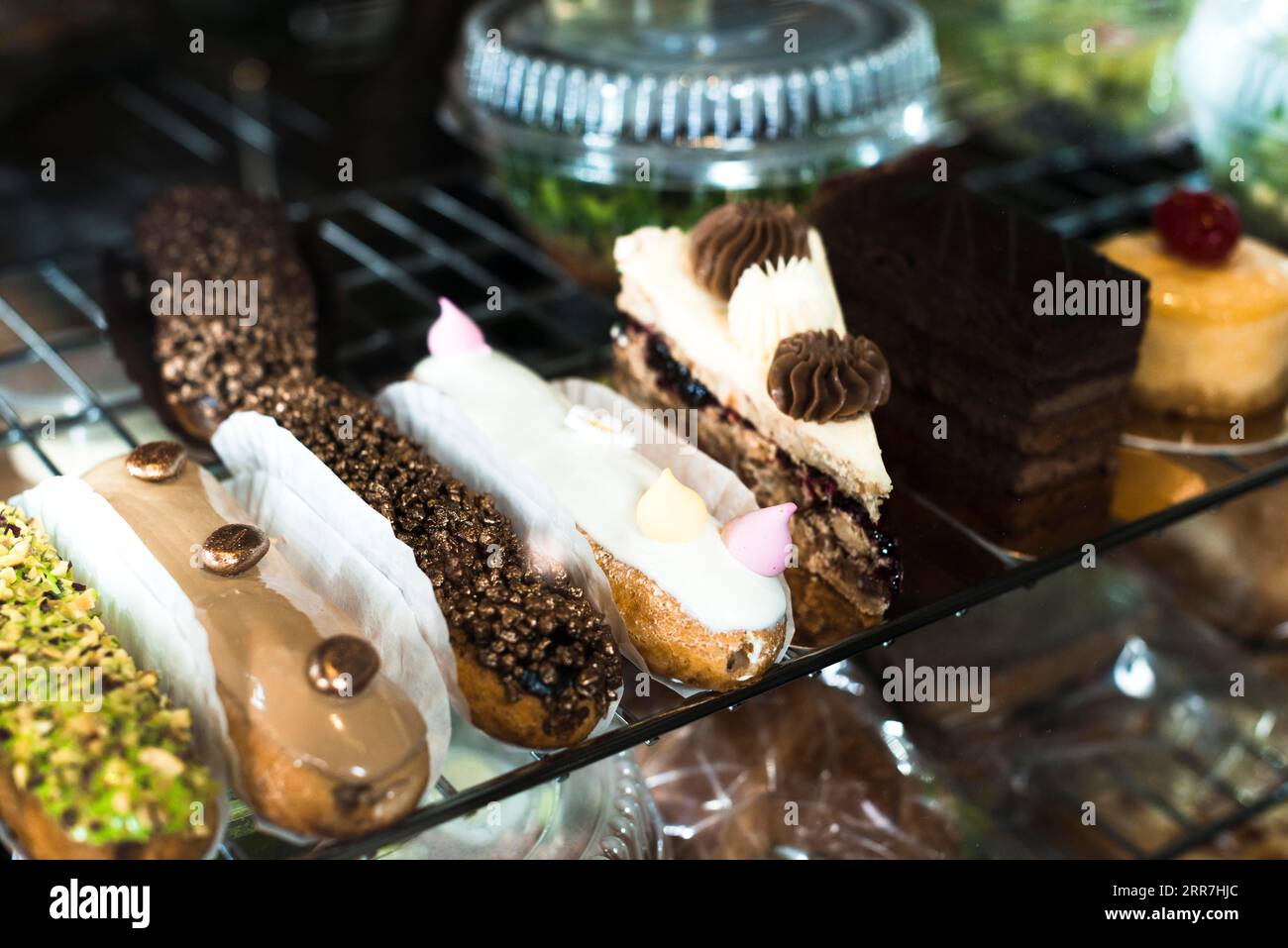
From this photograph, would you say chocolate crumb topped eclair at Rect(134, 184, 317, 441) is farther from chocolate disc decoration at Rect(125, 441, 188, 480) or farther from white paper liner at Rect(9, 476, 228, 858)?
white paper liner at Rect(9, 476, 228, 858)

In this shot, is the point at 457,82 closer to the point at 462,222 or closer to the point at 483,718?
the point at 462,222

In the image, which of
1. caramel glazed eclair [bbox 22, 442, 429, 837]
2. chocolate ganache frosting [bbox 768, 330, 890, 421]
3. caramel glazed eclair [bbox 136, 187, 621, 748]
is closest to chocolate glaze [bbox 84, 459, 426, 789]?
caramel glazed eclair [bbox 22, 442, 429, 837]

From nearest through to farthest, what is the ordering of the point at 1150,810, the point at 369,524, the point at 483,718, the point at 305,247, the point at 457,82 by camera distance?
1. the point at 483,718
2. the point at 369,524
3. the point at 1150,810
4. the point at 305,247
5. the point at 457,82

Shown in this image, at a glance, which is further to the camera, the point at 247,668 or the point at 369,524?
the point at 369,524

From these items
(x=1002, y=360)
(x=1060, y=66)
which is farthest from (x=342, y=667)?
(x=1060, y=66)

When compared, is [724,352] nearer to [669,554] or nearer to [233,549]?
[669,554]

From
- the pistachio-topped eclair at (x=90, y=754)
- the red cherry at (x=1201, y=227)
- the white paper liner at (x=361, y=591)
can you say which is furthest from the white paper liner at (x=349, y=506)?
the red cherry at (x=1201, y=227)
